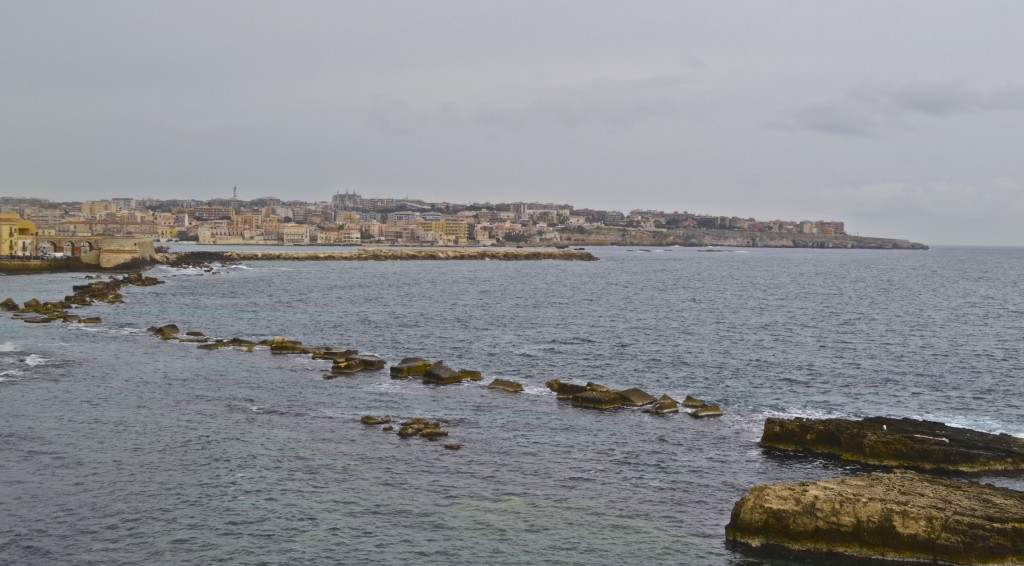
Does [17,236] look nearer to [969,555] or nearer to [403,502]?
[403,502]

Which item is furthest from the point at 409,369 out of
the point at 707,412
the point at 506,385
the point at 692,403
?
the point at 707,412

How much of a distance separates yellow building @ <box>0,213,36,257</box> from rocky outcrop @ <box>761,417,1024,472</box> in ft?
385

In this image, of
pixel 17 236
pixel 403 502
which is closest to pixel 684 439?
pixel 403 502

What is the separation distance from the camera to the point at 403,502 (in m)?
23.2

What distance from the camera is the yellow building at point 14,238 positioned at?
117 metres

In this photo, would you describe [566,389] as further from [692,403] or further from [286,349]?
[286,349]

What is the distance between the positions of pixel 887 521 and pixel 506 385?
21.1m

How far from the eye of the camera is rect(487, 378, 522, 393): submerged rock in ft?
126

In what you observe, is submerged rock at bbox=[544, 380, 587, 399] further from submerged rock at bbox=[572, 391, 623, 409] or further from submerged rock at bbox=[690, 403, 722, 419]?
submerged rock at bbox=[690, 403, 722, 419]

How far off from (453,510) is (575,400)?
Result: 1410 centimetres

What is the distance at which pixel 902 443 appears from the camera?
2722 cm

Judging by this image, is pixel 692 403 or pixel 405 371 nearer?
pixel 692 403

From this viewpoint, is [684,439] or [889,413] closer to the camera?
[684,439]

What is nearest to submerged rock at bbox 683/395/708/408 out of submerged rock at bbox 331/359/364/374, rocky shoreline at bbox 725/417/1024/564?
rocky shoreline at bbox 725/417/1024/564
